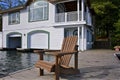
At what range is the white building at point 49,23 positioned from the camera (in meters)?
22.0

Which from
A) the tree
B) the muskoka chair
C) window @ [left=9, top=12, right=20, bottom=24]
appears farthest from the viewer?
window @ [left=9, top=12, right=20, bottom=24]

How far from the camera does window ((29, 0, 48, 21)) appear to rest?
2505 centimetres

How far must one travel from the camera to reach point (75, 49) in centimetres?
685

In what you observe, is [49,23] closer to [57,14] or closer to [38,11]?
[57,14]

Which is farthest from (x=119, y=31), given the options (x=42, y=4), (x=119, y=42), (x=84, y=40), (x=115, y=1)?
(x=42, y=4)

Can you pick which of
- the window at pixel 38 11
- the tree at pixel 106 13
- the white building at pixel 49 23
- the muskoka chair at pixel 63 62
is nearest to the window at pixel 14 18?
the white building at pixel 49 23

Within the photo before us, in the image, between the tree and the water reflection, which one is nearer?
the water reflection

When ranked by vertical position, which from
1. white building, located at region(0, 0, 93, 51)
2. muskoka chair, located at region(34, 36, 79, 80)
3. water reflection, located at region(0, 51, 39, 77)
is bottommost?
water reflection, located at region(0, 51, 39, 77)

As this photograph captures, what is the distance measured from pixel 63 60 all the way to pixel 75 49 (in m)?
0.71

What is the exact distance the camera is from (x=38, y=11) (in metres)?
25.7

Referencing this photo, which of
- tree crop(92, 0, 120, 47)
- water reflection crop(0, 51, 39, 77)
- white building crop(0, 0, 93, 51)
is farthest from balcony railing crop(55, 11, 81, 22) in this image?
water reflection crop(0, 51, 39, 77)

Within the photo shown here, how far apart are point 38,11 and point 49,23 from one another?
92.6 inches

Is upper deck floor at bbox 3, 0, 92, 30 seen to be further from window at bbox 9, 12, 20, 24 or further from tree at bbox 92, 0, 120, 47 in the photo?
tree at bbox 92, 0, 120, 47

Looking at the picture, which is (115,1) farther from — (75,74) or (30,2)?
(75,74)
